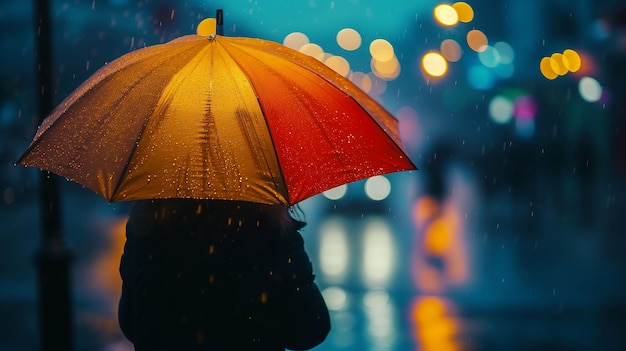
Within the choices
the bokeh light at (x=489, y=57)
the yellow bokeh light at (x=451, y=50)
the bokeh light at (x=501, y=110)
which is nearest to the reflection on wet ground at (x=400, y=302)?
the bokeh light at (x=501, y=110)

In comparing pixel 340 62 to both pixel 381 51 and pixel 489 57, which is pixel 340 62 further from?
pixel 489 57

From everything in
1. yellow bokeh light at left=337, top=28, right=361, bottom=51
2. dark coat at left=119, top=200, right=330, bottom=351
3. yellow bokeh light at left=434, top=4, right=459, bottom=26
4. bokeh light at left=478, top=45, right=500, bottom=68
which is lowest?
dark coat at left=119, top=200, right=330, bottom=351

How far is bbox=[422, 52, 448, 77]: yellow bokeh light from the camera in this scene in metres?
37.2

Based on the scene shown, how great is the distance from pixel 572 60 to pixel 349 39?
76.8 feet

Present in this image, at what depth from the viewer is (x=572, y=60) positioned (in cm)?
3319

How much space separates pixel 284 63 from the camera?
10.3ft

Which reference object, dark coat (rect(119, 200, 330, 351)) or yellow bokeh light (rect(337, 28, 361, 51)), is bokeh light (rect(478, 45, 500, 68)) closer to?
yellow bokeh light (rect(337, 28, 361, 51))

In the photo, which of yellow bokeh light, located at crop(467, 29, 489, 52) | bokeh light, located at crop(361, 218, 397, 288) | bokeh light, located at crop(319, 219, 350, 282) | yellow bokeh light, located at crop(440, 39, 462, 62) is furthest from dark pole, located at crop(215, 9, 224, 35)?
yellow bokeh light, located at crop(440, 39, 462, 62)

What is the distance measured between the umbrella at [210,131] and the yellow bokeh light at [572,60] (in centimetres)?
3043

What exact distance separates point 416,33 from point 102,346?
3604 centimetres

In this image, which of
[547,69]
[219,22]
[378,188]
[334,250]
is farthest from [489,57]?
[219,22]

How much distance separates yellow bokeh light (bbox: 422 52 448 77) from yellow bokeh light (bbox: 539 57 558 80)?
14.1 feet

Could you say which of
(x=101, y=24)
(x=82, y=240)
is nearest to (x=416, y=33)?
(x=101, y=24)

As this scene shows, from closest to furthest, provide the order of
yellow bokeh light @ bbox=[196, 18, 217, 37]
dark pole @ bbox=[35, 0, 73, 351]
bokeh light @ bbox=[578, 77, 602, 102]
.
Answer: yellow bokeh light @ bbox=[196, 18, 217, 37] < dark pole @ bbox=[35, 0, 73, 351] < bokeh light @ bbox=[578, 77, 602, 102]
